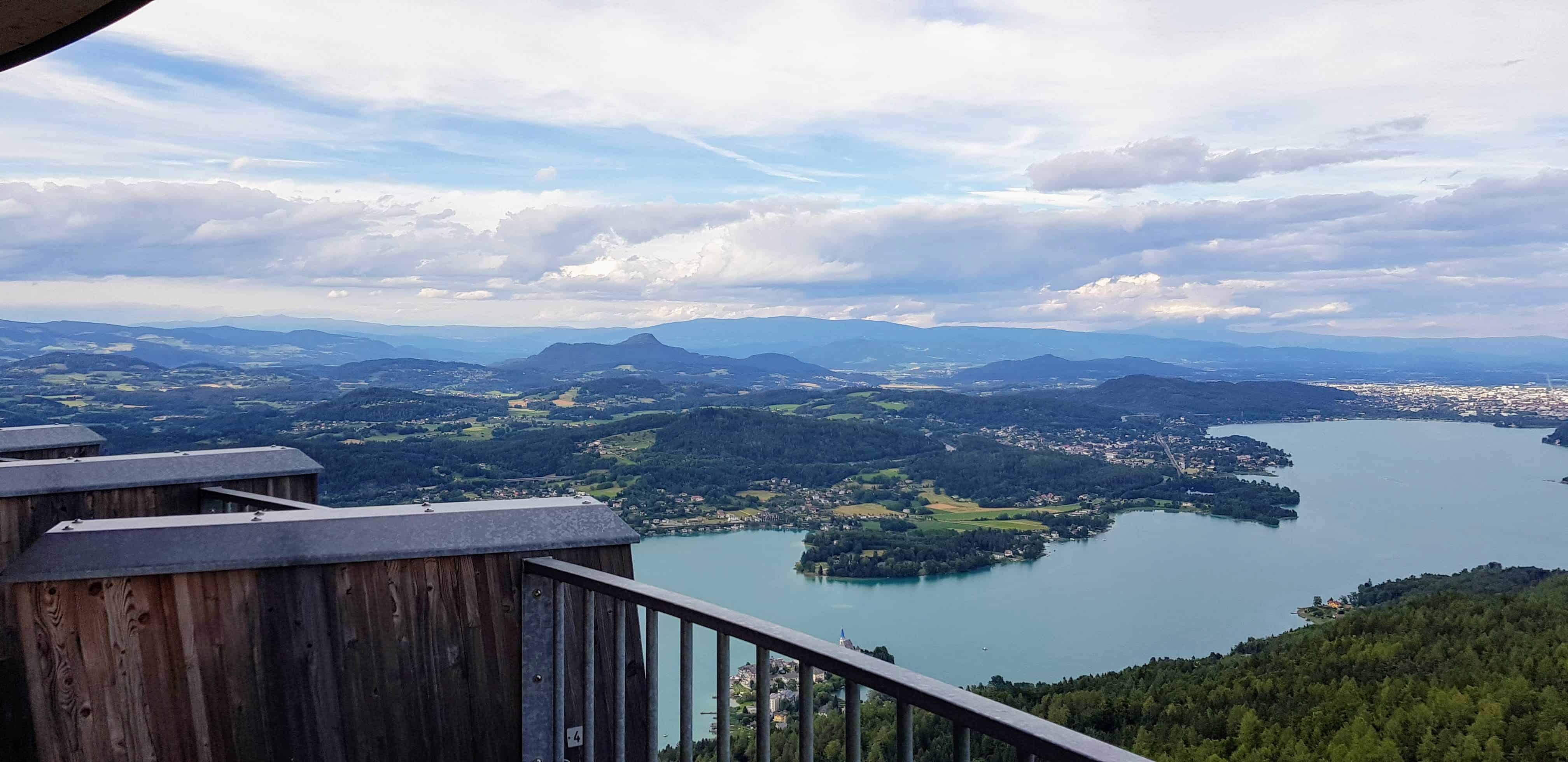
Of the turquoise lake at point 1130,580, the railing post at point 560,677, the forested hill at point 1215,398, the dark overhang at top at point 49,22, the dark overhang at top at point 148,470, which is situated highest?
the dark overhang at top at point 49,22

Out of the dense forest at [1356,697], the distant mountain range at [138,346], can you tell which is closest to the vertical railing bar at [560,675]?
the dense forest at [1356,697]

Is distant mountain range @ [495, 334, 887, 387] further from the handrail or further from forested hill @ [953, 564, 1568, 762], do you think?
the handrail

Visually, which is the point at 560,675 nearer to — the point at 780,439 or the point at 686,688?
the point at 686,688

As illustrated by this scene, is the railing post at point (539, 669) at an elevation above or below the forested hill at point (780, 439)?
above

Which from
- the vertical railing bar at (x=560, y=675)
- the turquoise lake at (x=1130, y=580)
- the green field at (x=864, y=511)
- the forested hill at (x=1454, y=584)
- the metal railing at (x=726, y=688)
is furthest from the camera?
the green field at (x=864, y=511)

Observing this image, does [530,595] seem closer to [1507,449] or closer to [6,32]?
[6,32]

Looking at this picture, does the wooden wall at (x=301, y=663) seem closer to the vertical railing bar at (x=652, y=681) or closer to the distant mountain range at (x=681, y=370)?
the vertical railing bar at (x=652, y=681)

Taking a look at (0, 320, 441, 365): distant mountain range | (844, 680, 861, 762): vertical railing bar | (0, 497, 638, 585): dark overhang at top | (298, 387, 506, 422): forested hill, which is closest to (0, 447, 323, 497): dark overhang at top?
(0, 497, 638, 585): dark overhang at top
